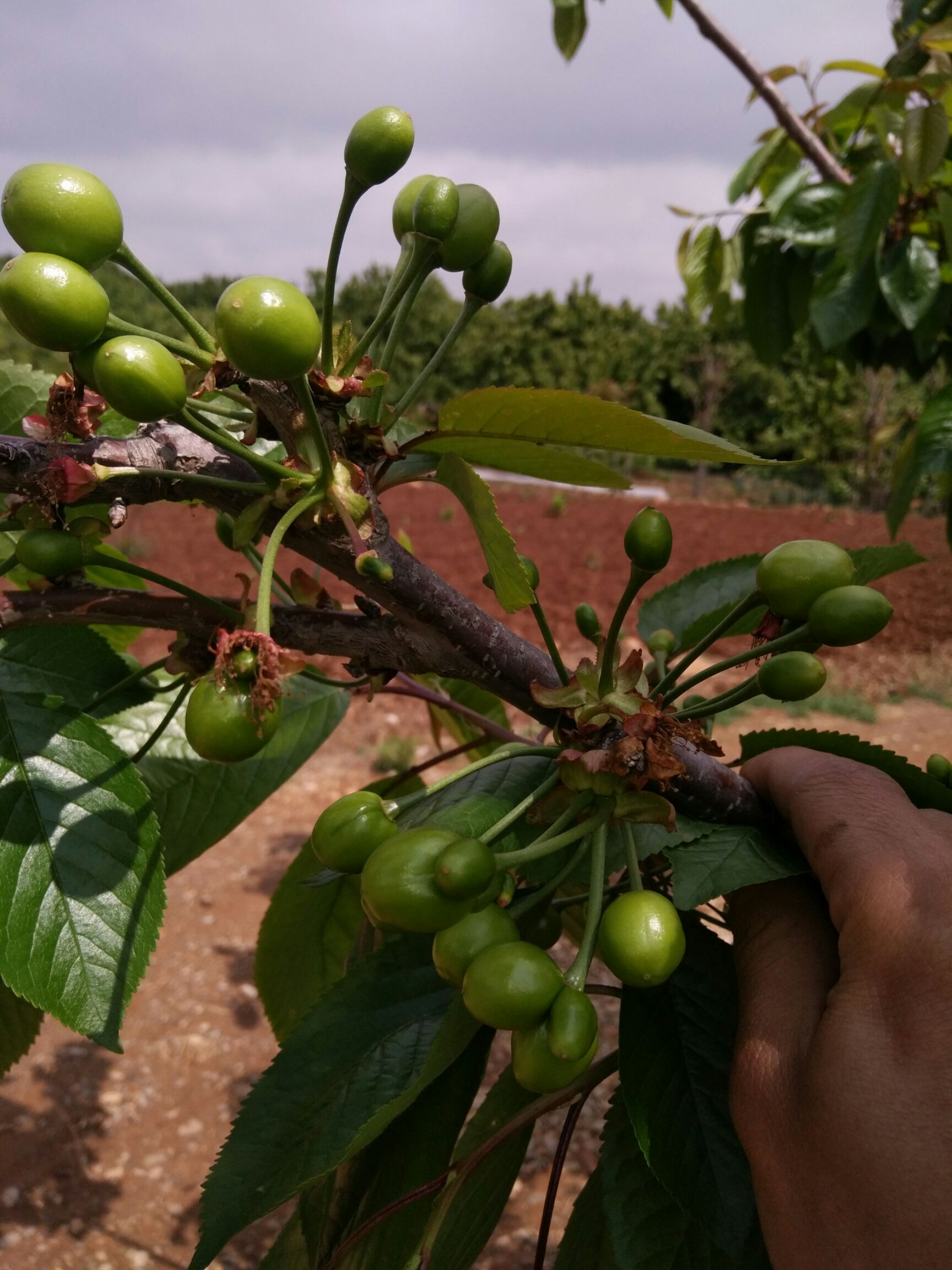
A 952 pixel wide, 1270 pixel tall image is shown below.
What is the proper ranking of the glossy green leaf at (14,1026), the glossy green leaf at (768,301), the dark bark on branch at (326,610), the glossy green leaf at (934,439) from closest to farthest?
the dark bark on branch at (326,610)
the glossy green leaf at (14,1026)
the glossy green leaf at (934,439)
the glossy green leaf at (768,301)

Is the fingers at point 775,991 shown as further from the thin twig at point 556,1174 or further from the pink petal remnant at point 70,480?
the pink petal remnant at point 70,480

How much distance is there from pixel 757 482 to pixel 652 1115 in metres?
26.9

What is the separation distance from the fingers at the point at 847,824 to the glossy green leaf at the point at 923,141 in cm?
182

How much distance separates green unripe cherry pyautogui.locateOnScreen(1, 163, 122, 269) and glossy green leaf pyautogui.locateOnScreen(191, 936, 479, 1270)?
2.48ft

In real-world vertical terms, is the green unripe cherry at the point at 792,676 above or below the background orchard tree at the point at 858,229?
below

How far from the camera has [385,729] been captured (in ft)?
24.6

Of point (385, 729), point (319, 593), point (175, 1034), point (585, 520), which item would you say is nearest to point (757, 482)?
point (585, 520)

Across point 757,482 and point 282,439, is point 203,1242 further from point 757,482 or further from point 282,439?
point 757,482

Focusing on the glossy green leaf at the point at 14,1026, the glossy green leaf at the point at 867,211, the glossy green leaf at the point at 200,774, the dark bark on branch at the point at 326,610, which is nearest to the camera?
the dark bark on branch at the point at 326,610

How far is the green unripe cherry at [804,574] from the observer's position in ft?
2.82

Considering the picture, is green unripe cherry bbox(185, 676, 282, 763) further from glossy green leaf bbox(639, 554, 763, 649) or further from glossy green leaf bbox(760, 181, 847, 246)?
glossy green leaf bbox(760, 181, 847, 246)

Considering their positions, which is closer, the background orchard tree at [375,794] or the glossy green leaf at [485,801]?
the background orchard tree at [375,794]

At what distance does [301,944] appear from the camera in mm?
1521

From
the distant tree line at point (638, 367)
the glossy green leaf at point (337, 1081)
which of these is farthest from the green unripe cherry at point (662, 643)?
the distant tree line at point (638, 367)
